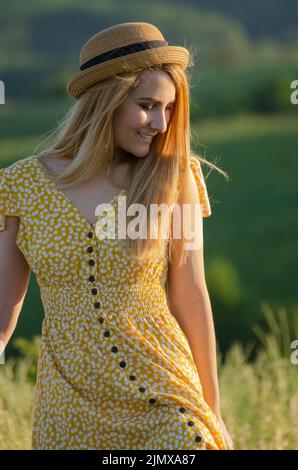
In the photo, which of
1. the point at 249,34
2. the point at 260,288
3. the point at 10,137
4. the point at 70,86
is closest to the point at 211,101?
the point at 249,34

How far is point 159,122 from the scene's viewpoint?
2.17 metres

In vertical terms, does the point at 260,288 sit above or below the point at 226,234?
below

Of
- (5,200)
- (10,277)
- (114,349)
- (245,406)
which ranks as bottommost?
(245,406)

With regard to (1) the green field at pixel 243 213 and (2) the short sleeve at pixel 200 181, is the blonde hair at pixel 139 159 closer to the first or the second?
(2) the short sleeve at pixel 200 181

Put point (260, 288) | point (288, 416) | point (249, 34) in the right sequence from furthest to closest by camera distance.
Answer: point (249, 34)
point (260, 288)
point (288, 416)

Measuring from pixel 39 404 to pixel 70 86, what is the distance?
0.78 meters

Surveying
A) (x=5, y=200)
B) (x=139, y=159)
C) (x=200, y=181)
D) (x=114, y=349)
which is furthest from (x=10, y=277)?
(x=200, y=181)

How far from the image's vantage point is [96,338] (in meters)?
2.14

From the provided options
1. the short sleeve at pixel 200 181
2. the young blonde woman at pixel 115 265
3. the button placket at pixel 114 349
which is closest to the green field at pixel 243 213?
the short sleeve at pixel 200 181

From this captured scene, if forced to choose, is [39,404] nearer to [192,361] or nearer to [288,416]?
[192,361]

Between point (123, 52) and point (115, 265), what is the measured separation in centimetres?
51

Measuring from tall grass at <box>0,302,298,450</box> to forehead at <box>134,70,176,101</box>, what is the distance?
143 centimetres

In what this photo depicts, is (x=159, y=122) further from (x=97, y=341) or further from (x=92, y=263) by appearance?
(x=97, y=341)

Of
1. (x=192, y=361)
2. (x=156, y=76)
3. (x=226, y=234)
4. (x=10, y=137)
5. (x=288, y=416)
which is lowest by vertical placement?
(x=288, y=416)
